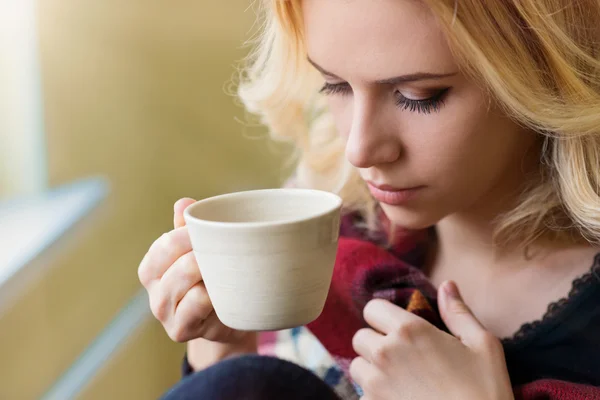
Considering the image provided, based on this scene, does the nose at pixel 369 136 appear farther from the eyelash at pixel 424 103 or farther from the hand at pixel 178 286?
the hand at pixel 178 286

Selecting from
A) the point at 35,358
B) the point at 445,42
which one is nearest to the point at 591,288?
the point at 445,42

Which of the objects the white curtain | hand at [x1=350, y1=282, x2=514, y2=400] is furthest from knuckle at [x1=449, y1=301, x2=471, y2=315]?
the white curtain

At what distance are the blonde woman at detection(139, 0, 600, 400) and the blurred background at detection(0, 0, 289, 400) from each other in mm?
360

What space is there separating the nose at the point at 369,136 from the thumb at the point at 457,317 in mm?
211

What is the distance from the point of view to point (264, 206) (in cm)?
73

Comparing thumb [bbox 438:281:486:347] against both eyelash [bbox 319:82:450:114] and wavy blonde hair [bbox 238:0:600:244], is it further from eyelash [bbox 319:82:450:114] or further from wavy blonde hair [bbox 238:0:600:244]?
eyelash [bbox 319:82:450:114]

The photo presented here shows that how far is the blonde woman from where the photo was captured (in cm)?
75

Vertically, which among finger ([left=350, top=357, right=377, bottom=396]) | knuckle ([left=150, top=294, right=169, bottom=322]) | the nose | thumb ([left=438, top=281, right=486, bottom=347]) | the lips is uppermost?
the nose

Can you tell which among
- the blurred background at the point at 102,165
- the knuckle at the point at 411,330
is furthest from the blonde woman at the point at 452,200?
the blurred background at the point at 102,165

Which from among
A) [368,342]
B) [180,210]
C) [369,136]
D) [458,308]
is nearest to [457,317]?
[458,308]

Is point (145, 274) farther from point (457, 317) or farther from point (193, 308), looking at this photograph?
point (457, 317)

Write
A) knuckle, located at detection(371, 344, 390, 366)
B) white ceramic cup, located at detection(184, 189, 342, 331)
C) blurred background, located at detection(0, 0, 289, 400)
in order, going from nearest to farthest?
white ceramic cup, located at detection(184, 189, 342, 331) → knuckle, located at detection(371, 344, 390, 366) → blurred background, located at detection(0, 0, 289, 400)

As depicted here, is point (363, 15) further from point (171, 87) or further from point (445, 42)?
point (171, 87)

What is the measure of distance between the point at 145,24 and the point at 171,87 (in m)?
0.16
